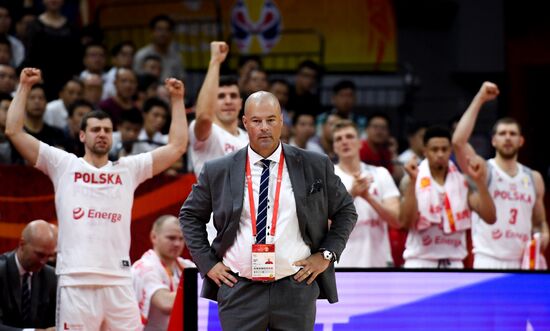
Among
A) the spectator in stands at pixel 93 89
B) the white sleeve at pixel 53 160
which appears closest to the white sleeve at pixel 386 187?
the white sleeve at pixel 53 160

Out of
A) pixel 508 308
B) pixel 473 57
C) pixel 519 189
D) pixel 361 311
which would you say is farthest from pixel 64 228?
pixel 473 57

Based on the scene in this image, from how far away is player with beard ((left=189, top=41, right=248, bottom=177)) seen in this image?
8.58 meters

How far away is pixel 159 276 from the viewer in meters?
9.15

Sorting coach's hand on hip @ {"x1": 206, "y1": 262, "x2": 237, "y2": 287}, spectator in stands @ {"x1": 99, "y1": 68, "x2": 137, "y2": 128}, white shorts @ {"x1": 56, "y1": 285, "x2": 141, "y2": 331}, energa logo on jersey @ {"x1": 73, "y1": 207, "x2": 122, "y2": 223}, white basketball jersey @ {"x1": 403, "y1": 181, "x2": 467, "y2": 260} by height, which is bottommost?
white shorts @ {"x1": 56, "y1": 285, "x2": 141, "y2": 331}

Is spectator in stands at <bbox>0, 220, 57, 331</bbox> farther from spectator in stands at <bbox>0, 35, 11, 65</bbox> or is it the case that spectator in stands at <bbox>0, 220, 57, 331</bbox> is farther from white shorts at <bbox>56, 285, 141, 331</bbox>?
spectator in stands at <bbox>0, 35, 11, 65</bbox>

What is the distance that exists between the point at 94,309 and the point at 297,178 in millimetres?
2488

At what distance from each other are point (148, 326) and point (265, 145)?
10.9 feet

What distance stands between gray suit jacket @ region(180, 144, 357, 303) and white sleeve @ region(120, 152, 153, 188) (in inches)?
85.4

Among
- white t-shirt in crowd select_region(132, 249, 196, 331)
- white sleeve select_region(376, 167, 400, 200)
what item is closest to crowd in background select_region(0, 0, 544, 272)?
white sleeve select_region(376, 167, 400, 200)

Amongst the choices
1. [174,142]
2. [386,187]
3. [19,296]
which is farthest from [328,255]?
[386,187]

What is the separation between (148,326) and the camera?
9148 mm

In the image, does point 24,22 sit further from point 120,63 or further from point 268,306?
point 268,306

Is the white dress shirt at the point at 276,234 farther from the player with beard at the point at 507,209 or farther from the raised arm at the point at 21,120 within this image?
the player with beard at the point at 507,209

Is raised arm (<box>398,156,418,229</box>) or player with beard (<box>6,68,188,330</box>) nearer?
player with beard (<box>6,68,188,330</box>)
